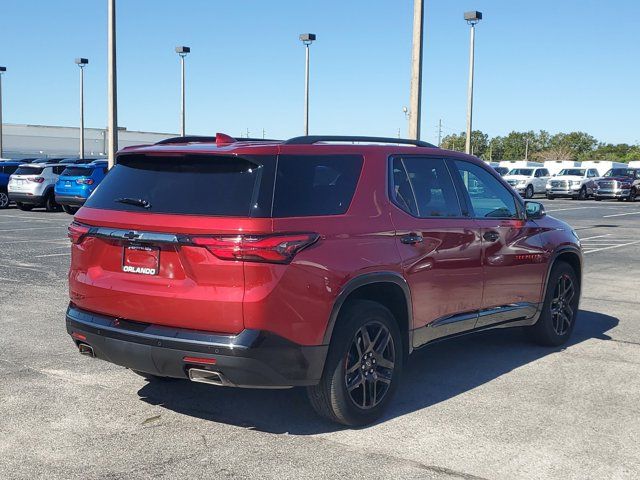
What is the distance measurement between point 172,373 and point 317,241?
1113 mm

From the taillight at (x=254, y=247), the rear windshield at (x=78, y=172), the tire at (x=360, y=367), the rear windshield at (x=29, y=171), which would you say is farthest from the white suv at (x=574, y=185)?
the taillight at (x=254, y=247)

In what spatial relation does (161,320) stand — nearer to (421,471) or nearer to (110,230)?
(110,230)

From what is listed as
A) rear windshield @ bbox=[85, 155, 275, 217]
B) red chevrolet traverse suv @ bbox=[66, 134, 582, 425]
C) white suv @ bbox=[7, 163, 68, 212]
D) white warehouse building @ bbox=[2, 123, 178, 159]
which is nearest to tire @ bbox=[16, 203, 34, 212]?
white suv @ bbox=[7, 163, 68, 212]

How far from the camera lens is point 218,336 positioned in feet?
14.5

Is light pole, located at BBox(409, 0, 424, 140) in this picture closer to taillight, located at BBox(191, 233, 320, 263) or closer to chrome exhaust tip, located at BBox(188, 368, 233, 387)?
taillight, located at BBox(191, 233, 320, 263)

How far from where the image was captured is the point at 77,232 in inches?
203

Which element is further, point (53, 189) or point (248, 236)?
point (53, 189)

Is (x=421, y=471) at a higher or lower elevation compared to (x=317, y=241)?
lower

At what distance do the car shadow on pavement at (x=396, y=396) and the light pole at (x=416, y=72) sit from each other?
282 inches

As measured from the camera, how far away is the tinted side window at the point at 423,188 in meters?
5.43

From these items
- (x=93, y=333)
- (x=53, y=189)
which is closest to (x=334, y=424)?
(x=93, y=333)

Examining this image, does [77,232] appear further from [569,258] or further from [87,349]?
[569,258]

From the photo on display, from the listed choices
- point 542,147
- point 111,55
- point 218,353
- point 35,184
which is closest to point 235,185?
point 218,353

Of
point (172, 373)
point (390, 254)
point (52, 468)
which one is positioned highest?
point (390, 254)
